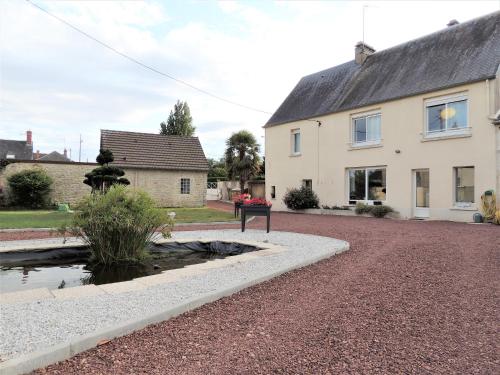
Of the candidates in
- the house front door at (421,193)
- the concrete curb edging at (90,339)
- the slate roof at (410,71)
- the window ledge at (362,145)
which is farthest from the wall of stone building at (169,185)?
the concrete curb edging at (90,339)

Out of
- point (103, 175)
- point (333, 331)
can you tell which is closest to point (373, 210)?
point (103, 175)

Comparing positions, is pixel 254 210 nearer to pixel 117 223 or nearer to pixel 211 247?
pixel 211 247

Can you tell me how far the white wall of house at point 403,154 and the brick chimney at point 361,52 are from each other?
3984mm

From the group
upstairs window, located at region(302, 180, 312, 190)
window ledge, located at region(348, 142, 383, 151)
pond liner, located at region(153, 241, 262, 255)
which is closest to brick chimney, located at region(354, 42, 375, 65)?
window ledge, located at region(348, 142, 383, 151)

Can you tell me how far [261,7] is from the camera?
11.0 m

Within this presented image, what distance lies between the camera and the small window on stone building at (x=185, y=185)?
81.3 feet

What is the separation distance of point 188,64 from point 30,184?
40.7ft

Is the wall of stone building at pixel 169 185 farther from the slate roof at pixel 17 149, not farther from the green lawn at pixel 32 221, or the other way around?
the slate roof at pixel 17 149

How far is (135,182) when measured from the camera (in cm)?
2330

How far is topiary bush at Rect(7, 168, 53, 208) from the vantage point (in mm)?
20656

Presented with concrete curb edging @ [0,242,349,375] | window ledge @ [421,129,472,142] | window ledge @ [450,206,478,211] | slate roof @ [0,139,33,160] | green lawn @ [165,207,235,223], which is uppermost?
slate roof @ [0,139,33,160]

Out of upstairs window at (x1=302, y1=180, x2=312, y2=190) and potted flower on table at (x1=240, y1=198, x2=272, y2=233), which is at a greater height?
upstairs window at (x1=302, y1=180, x2=312, y2=190)

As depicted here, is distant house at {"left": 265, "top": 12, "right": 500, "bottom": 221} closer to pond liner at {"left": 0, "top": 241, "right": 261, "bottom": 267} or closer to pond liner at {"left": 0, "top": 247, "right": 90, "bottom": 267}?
pond liner at {"left": 0, "top": 241, "right": 261, "bottom": 267}

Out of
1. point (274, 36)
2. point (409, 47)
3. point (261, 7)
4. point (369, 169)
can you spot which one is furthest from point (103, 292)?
point (409, 47)
